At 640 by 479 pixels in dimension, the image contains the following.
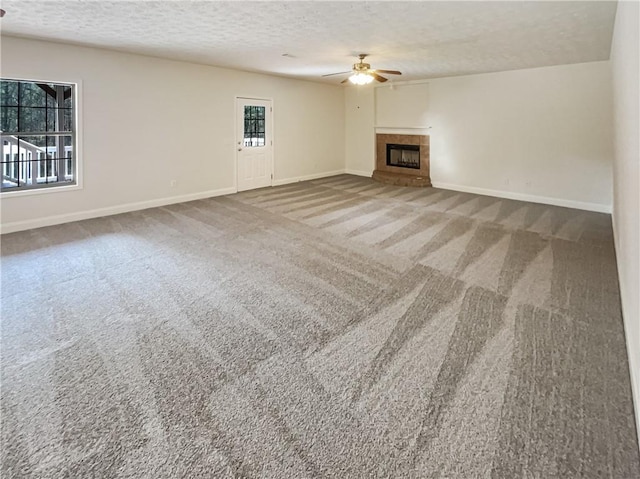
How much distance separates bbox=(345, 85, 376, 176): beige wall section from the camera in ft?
32.1

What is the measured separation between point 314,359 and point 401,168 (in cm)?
785

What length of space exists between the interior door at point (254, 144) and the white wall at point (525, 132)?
354 centimetres

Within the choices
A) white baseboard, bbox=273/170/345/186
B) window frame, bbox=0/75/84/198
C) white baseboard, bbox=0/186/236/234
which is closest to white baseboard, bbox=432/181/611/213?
white baseboard, bbox=273/170/345/186

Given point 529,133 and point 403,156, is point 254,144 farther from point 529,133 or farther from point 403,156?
point 529,133

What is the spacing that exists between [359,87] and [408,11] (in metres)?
6.44

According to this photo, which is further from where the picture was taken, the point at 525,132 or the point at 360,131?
the point at 360,131

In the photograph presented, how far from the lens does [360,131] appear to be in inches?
398

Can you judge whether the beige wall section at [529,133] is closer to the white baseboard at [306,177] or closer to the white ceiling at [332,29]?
the white ceiling at [332,29]

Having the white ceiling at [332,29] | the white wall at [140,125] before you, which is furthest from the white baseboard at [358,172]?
the white ceiling at [332,29]

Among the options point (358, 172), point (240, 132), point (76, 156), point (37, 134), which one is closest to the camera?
point (37, 134)

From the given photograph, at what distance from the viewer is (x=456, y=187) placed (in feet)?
27.1

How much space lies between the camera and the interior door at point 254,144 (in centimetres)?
772

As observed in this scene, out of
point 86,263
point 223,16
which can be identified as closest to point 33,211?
point 86,263

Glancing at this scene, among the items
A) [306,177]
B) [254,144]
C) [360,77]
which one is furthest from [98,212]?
[306,177]
